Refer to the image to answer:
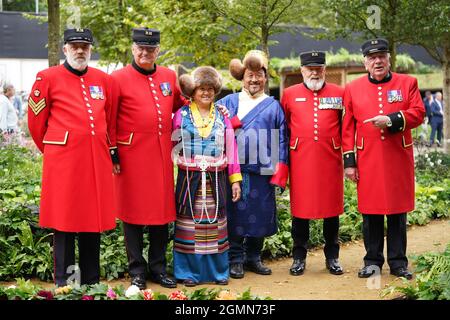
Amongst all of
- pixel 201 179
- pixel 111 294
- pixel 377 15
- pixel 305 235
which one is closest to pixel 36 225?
pixel 201 179

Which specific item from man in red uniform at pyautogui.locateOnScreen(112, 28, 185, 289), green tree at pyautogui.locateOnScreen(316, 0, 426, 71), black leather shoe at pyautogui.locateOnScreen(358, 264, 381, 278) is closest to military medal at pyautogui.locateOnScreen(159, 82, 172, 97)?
man in red uniform at pyautogui.locateOnScreen(112, 28, 185, 289)

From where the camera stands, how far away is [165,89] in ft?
19.6

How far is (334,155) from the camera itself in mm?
6344

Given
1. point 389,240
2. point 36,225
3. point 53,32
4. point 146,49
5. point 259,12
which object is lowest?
point 389,240

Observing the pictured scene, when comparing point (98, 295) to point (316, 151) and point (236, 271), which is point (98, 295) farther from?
point (316, 151)

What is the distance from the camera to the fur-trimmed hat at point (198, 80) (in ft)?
19.6

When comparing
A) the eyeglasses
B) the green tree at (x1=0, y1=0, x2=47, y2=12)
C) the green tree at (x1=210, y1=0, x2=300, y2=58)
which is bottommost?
the eyeglasses

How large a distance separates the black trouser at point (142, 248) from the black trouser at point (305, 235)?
3.93ft

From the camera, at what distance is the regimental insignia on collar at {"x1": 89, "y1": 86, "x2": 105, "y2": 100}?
5.45 meters

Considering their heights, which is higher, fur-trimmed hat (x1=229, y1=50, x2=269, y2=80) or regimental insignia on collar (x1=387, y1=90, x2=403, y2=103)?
fur-trimmed hat (x1=229, y1=50, x2=269, y2=80)

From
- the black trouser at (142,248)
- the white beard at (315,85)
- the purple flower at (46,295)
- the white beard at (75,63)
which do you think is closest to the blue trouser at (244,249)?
the black trouser at (142,248)

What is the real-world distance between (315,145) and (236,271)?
1.28 meters

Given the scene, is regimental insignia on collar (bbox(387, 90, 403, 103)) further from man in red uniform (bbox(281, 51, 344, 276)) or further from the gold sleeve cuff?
the gold sleeve cuff

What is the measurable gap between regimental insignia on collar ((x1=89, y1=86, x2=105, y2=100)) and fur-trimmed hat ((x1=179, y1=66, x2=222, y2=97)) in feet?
2.52
